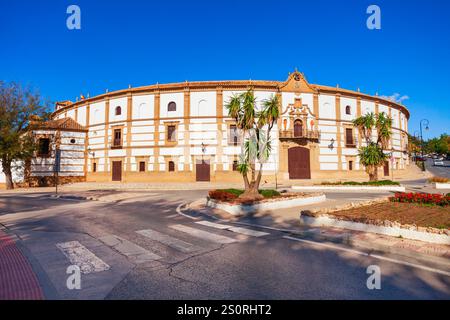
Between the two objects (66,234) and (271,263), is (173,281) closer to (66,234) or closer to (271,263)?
(271,263)

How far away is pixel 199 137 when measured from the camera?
3347cm

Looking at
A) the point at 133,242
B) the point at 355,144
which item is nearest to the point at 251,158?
the point at 133,242

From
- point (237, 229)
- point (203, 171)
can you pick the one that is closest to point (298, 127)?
point (203, 171)

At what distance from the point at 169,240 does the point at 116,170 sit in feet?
104

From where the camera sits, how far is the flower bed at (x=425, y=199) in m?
10.1

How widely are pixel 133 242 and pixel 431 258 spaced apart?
662 centimetres

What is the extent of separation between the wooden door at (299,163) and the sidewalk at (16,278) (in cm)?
3088

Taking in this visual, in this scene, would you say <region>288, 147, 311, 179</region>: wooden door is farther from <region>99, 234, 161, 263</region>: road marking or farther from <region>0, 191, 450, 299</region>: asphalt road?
<region>99, 234, 161, 263</region>: road marking

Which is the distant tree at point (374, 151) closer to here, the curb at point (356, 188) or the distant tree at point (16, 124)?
the curb at point (356, 188)

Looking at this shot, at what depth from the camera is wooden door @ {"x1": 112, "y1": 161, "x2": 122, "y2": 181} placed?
1386 inches

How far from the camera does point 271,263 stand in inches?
196

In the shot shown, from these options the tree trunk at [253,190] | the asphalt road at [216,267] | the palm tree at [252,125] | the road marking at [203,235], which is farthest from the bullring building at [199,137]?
the asphalt road at [216,267]

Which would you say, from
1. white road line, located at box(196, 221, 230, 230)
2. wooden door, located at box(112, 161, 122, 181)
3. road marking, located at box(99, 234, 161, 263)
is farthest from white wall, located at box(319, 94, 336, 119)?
road marking, located at box(99, 234, 161, 263)

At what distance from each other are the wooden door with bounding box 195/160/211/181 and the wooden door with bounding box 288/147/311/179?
10745 mm
